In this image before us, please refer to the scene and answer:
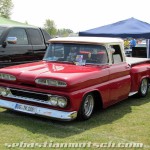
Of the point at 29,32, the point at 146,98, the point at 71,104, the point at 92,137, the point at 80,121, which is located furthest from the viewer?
the point at 29,32

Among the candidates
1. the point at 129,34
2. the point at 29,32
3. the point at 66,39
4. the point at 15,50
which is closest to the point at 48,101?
the point at 66,39

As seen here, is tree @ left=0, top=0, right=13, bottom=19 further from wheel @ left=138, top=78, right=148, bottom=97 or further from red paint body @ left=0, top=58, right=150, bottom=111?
red paint body @ left=0, top=58, right=150, bottom=111

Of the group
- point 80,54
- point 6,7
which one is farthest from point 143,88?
point 6,7

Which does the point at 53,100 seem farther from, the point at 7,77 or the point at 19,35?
the point at 19,35

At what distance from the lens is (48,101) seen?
568 centimetres

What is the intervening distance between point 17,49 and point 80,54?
2.66m

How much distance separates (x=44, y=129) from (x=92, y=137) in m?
0.86

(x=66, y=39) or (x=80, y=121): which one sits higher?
(x=66, y=39)

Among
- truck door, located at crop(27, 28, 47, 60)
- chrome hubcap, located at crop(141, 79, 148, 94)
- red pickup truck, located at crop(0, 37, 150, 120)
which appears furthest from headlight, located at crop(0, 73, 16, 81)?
chrome hubcap, located at crop(141, 79, 148, 94)

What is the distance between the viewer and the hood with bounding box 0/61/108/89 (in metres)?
5.61

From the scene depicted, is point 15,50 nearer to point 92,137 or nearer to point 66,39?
point 66,39

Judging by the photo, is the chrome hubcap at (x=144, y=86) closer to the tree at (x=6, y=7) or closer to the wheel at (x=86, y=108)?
the wheel at (x=86, y=108)

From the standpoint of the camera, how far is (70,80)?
5.49 m

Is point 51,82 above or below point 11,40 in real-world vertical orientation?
below
